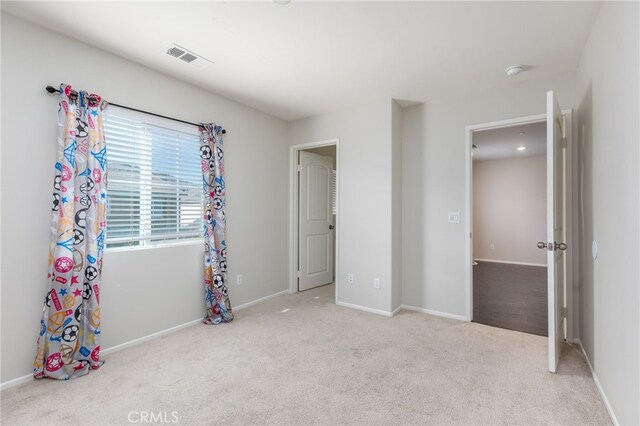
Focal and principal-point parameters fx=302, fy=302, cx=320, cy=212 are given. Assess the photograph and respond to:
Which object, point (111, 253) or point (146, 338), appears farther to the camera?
point (146, 338)

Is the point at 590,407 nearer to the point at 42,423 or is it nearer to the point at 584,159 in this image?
the point at 584,159

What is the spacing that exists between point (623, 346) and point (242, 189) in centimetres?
336

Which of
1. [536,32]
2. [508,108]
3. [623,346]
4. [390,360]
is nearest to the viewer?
[623,346]

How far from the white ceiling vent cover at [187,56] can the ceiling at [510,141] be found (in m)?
3.61

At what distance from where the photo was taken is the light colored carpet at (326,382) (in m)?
1.71

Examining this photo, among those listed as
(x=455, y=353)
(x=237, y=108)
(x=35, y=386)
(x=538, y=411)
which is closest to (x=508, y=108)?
(x=455, y=353)

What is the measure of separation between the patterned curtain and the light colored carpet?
16 cm

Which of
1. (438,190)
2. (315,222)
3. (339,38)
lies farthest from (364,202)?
(339,38)

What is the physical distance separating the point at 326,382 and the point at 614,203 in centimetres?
201

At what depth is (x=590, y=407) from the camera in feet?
5.79

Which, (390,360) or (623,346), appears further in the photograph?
(390,360)

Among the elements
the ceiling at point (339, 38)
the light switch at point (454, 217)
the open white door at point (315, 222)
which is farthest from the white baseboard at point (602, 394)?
the open white door at point (315, 222)

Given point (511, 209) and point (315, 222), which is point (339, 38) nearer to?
point (315, 222)

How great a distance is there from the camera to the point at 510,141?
525 centimetres
